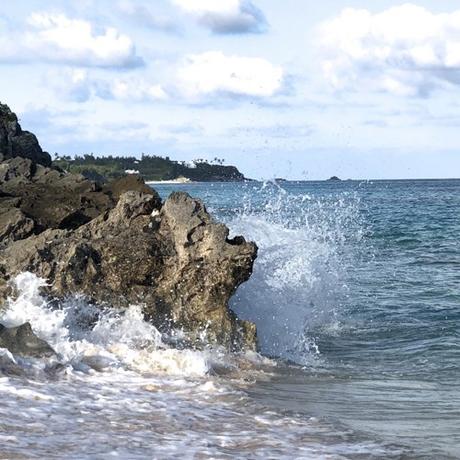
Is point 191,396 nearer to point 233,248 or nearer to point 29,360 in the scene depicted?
point 29,360

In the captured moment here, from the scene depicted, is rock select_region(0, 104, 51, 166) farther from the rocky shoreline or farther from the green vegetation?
the green vegetation

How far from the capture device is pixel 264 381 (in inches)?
338

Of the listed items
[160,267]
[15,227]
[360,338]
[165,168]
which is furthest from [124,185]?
[165,168]

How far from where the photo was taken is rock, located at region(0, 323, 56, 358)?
7980mm

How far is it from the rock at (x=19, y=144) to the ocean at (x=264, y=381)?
22.8 m

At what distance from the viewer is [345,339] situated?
12.4 m

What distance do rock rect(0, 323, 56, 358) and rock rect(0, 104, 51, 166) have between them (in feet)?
90.9

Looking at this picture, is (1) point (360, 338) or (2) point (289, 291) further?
(2) point (289, 291)

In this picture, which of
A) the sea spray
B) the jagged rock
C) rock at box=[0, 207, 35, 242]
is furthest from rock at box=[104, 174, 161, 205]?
rock at box=[0, 207, 35, 242]

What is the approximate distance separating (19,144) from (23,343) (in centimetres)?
3071

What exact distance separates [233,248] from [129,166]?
173644 millimetres

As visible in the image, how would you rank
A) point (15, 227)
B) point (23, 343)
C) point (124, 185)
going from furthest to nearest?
1. point (124, 185)
2. point (15, 227)
3. point (23, 343)

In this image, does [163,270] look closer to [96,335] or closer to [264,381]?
[96,335]

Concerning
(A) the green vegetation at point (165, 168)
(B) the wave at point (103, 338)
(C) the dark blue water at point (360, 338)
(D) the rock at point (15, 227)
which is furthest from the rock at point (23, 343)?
(A) the green vegetation at point (165, 168)
